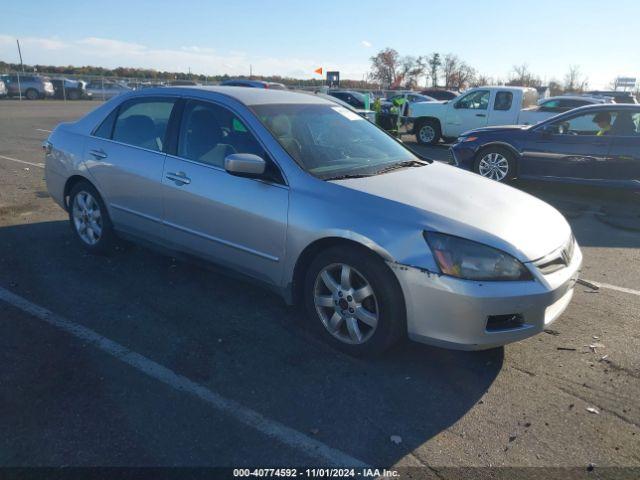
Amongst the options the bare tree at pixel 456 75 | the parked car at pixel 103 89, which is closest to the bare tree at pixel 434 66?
the bare tree at pixel 456 75

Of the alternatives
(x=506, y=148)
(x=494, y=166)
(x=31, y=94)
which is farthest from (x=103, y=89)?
(x=506, y=148)

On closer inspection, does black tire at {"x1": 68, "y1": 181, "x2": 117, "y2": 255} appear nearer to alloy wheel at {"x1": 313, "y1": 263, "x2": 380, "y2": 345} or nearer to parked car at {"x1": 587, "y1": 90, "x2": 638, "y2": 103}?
alloy wheel at {"x1": 313, "y1": 263, "x2": 380, "y2": 345}

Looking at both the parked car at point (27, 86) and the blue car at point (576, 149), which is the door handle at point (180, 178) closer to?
the blue car at point (576, 149)

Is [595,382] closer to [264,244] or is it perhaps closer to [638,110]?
[264,244]

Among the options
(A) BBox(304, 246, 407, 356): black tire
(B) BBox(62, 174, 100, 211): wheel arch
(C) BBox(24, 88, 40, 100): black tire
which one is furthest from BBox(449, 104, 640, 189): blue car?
(C) BBox(24, 88, 40, 100): black tire

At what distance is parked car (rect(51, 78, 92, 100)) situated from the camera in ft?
123

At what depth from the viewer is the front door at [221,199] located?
364 centimetres

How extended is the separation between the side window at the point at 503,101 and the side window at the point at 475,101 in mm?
313

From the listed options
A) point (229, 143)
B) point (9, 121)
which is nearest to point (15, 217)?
point (229, 143)

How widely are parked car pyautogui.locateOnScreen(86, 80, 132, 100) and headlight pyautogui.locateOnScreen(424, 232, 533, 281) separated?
4116cm

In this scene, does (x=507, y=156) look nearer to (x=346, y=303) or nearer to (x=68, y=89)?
(x=346, y=303)

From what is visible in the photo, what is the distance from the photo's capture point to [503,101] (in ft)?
47.5

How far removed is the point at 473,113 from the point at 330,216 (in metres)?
13.3

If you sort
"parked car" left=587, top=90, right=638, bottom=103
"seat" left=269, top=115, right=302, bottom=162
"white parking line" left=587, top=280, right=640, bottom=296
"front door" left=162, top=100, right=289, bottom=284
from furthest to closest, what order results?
"parked car" left=587, top=90, right=638, bottom=103 < "white parking line" left=587, top=280, right=640, bottom=296 < "seat" left=269, top=115, right=302, bottom=162 < "front door" left=162, top=100, right=289, bottom=284
